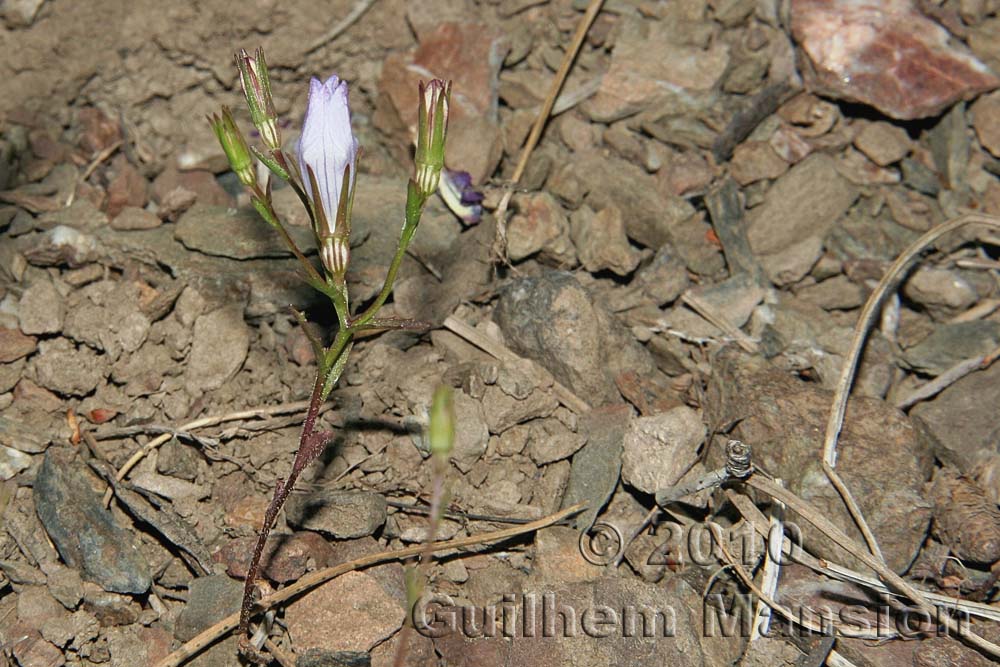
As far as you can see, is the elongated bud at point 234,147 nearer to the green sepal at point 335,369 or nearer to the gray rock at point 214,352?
the green sepal at point 335,369

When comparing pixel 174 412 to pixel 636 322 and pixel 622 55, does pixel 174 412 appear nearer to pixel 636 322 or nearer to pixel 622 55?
pixel 636 322

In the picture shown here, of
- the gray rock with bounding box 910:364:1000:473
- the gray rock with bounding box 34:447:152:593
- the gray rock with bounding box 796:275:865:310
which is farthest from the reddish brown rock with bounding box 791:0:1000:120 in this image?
the gray rock with bounding box 34:447:152:593

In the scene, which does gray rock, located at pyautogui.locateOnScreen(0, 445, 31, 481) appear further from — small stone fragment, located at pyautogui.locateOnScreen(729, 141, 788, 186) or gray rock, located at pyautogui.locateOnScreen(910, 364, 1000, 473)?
gray rock, located at pyautogui.locateOnScreen(910, 364, 1000, 473)

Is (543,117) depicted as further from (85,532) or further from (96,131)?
(85,532)

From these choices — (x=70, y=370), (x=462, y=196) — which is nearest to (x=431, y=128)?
(x=462, y=196)

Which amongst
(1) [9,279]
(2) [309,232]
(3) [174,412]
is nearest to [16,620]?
(3) [174,412]

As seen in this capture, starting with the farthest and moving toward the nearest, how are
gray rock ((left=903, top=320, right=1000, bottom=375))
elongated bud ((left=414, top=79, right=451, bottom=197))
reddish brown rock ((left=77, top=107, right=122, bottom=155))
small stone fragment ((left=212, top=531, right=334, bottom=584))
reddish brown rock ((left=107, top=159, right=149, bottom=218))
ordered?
reddish brown rock ((left=77, top=107, right=122, bottom=155)) < reddish brown rock ((left=107, top=159, right=149, bottom=218)) < gray rock ((left=903, top=320, right=1000, bottom=375)) < small stone fragment ((left=212, top=531, right=334, bottom=584)) < elongated bud ((left=414, top=79, right=451, bottom=197))
